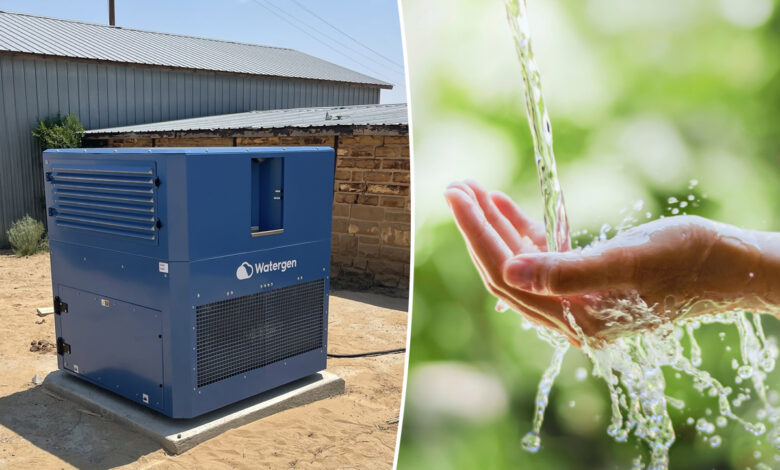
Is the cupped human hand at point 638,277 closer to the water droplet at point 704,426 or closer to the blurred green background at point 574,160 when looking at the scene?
the blurred green background at point 574,160

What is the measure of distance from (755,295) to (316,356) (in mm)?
4068

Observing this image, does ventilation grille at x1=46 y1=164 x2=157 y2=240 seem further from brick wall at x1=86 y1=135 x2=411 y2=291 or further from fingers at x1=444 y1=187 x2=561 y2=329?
brick wall at x1=86 y1=135 x2=411 y2=291

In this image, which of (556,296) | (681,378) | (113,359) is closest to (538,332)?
(556,296)

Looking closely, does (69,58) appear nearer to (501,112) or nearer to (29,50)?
(29,50)

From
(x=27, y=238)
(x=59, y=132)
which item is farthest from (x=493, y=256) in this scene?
(x=59, y=132)

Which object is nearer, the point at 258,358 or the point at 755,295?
the point at 755,295

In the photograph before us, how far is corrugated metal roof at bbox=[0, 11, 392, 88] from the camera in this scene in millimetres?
12703

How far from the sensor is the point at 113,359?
4.10m

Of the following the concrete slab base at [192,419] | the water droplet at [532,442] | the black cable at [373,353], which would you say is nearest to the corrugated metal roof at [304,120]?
the black cable at [373,353]

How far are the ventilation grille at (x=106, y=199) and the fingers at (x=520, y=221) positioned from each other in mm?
3031

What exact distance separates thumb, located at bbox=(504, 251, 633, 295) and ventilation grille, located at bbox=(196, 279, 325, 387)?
10.4 feet

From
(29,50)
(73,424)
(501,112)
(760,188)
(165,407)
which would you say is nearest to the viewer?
(760,188)

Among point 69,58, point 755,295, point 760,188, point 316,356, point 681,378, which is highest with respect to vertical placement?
point 69,58

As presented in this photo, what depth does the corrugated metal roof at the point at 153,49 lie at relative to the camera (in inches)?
500
